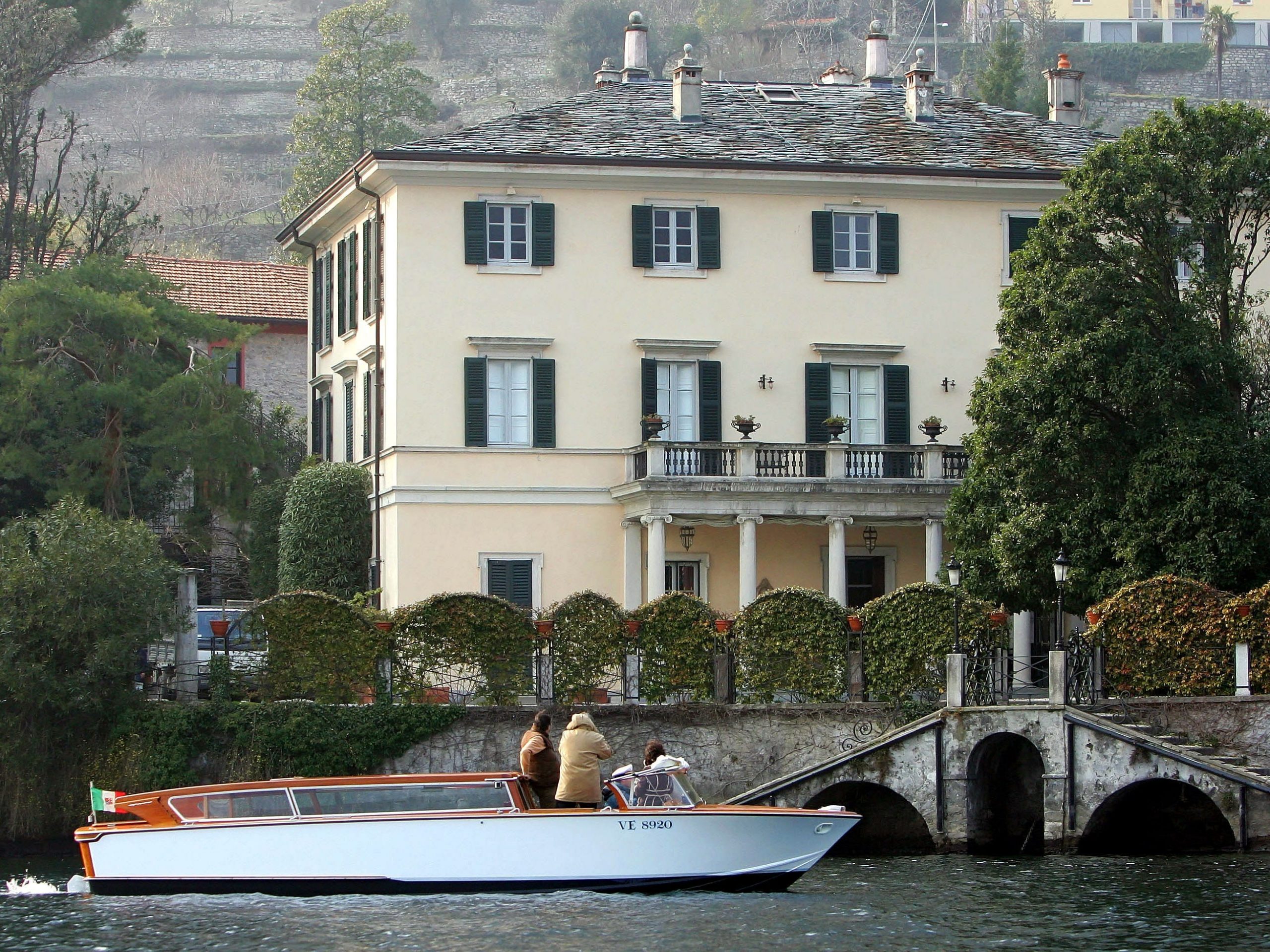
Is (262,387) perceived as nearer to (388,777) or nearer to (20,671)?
(20,671)

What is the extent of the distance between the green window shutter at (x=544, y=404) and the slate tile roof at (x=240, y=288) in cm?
1586

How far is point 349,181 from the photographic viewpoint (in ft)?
140

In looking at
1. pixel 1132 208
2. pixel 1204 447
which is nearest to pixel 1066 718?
pixel 1204 447

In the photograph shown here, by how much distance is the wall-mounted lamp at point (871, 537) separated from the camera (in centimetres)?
4234

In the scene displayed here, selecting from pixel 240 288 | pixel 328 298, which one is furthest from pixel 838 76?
pixel 240 288

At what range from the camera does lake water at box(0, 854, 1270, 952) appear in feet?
76.0

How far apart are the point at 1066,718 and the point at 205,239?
257ft

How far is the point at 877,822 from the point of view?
111ft

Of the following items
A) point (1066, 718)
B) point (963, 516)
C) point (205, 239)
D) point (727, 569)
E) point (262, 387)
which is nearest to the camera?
point (1066, 718)

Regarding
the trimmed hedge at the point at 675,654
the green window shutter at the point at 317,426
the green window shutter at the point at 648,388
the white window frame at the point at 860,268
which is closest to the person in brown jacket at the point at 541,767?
the trimmed hedge at the point at 675,654

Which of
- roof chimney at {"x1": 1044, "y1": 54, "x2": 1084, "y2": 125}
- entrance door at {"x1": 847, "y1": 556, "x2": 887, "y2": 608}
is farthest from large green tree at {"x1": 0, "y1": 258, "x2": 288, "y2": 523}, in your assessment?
roof chimney at {"x1": 1044, "y1": 54, "x2": 1084, "y2": 125}

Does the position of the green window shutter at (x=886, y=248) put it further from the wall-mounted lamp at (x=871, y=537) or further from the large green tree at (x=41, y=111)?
the large green tree at (x=41, y=111)

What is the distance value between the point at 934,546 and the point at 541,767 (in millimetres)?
15521

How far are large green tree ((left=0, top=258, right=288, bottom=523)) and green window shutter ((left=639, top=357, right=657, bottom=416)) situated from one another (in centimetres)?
878
